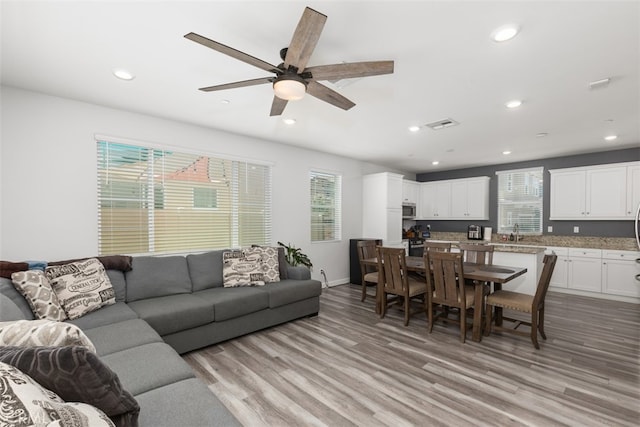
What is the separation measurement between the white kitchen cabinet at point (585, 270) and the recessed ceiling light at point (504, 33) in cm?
505

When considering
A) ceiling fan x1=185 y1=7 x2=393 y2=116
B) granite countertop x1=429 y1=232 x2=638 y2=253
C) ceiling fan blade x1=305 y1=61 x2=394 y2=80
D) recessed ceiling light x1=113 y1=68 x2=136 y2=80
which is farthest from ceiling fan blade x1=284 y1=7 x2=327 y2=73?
granite countertop x1=429 y1=232 x2=638 y2=253

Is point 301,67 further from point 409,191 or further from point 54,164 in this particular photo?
point 409,191

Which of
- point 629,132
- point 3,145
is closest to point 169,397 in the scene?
point 3,145

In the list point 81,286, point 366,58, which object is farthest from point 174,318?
point 366,58

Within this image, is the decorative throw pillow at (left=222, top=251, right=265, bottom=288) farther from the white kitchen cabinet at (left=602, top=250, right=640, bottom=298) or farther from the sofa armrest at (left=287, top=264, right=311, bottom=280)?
the white kitchen cabinet at (left=602, top=250, right=640, bottom=298)

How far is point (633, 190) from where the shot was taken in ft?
15.9

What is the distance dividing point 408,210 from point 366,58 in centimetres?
534

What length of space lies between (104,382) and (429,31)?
257cm

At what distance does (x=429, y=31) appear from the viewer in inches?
77.6

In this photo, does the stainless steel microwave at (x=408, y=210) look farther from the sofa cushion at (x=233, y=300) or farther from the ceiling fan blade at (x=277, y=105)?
the ceiling fan blade at (x=277, y=105)

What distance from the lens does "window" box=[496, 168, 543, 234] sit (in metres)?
6.03

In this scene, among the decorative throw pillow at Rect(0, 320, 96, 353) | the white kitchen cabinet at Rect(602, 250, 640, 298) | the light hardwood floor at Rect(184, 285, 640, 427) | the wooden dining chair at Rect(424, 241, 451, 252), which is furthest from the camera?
the white kitchen cabinet at Rect(602, 250, 640, 298)

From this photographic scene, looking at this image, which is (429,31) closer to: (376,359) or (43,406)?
(43,406)

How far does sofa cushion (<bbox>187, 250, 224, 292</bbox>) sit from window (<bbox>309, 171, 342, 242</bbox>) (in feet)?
7.15
